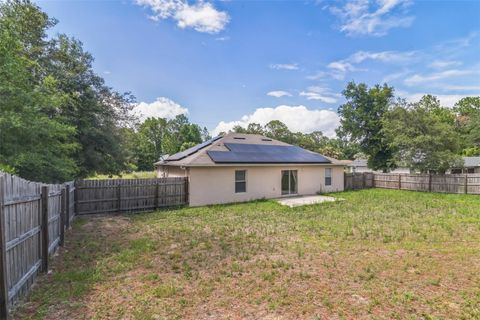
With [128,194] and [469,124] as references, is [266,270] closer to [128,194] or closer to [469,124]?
[128,194]

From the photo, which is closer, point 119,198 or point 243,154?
point 119,198

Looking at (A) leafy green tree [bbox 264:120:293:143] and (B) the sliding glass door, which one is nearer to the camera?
(B) the sliding glass door

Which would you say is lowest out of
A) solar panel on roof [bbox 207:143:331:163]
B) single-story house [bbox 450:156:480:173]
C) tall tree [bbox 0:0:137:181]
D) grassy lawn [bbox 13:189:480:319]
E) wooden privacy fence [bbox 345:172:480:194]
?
grassy lawn [bbox 13:189:480:319]

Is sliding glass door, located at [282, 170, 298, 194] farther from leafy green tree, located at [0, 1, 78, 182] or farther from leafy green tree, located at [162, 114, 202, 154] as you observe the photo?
leafy green tree, located at [162, 114, 202, 154]

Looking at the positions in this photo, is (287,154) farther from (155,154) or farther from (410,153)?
(155,154)

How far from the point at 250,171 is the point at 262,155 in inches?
63.9

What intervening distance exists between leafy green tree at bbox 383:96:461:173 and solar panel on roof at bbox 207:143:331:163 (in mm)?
6758

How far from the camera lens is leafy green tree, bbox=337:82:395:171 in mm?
26500

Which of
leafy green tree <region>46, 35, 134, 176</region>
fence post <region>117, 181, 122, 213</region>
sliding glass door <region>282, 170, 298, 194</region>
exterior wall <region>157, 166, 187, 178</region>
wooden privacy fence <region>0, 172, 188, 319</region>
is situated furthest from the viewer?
sliding glass door <region>282, 170, 298, 194</region>

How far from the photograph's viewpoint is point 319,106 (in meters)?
31.8

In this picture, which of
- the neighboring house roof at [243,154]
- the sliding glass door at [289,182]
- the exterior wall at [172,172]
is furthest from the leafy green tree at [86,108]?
the sliding glass door at [289,182]

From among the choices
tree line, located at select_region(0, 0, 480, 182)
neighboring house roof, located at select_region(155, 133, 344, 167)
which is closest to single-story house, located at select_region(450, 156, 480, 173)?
tree line, located at select_region(0, 0, 480, 182)

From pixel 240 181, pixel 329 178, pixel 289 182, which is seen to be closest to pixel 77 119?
pixel 240 181

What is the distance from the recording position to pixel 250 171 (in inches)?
555
